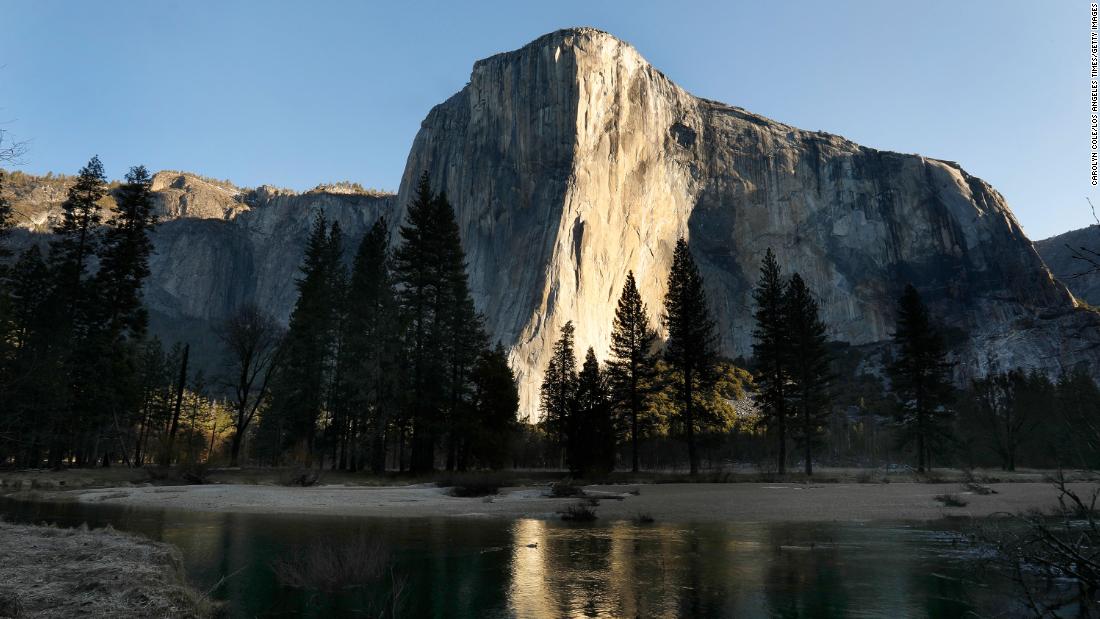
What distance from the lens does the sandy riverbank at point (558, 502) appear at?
64.6 ft

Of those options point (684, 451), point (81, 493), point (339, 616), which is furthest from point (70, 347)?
point (684, 451)

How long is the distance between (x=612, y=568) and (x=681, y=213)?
138254mm

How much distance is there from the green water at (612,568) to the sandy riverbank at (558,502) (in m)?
2.71

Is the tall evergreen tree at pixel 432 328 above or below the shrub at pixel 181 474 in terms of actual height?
above

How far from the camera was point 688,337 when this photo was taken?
147 feet

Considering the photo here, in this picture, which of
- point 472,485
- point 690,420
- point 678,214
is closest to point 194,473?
point 472,485

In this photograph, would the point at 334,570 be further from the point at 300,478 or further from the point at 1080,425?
the point at 300,478

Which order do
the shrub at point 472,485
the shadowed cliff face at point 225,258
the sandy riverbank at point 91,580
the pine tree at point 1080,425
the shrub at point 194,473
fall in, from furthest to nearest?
the shadowed cliff face at point 225,258 → the shrub at point 194,473 → the shrub at point 472,485 → the sandy riverbank at point 91,580 → the pine tree at point 1080,425

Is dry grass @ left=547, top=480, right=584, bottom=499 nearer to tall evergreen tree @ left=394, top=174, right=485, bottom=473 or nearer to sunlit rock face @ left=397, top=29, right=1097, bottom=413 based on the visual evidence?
tall evergreen tree @ left=394, top=174, right=485, bottom=473

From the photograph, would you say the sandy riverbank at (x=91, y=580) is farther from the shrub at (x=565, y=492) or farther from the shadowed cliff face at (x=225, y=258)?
the shadowed cliff face at (x=225, y=258)

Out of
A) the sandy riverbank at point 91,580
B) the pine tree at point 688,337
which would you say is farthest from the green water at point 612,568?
the pine tree at point 688,337

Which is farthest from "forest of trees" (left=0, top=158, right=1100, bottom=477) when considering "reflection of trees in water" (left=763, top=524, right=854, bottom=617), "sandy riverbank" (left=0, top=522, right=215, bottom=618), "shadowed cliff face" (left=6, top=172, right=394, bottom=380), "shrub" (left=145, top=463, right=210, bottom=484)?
"shadowed cliff face" (left=6, top=172, right=394, bottom=380)

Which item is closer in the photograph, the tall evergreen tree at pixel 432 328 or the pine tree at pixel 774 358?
the tall evergreen tree at pixel 432 328

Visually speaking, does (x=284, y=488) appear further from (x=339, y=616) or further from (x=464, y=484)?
(x=339, y=616)
